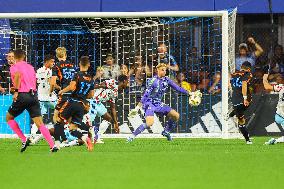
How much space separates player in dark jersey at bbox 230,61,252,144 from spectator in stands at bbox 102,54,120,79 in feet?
13.8

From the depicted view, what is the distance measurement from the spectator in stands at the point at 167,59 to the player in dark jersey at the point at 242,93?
11.5 ft

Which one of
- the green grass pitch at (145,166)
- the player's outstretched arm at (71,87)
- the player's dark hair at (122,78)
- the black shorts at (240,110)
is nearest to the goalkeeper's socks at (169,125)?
the black shorts at (240,110)

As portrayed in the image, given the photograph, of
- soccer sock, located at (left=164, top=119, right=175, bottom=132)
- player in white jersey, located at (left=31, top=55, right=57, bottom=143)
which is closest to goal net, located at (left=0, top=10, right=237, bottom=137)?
soccer sock, located at (left=164, top=119, right=175, bottom=132)

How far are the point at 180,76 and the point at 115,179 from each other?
13890mm

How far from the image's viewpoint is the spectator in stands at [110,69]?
1022 inches

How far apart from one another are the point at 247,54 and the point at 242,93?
5.02 metres

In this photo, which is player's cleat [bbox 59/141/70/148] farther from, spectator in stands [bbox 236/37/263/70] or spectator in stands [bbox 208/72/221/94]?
spectator in stands [bbox 236/37/263/70]

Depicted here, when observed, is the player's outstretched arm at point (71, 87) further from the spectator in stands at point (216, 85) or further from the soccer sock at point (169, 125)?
the spectator in stands at point (216, 85)

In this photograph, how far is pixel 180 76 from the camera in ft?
86.3

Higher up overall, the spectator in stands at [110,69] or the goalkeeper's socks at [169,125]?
the spectator in stands at [110,69]

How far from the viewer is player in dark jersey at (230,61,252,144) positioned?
72.1 ft

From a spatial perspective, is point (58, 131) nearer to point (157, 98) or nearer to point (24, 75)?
point (24, 75)

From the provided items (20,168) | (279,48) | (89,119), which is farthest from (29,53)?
(20,168)
